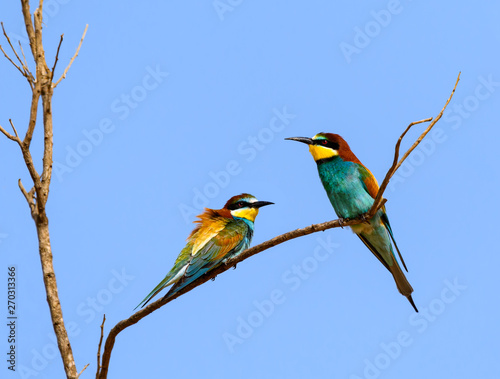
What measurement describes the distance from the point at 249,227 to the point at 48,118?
1879 mm

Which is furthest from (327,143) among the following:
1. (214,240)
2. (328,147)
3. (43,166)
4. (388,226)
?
(43,166)

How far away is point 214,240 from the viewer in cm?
403

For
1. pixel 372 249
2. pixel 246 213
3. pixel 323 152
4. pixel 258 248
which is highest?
pixel 323 152

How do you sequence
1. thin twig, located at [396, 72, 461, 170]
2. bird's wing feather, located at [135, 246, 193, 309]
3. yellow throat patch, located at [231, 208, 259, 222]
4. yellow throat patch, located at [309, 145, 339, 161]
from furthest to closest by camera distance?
yellow throat patch, located at [231, 208, 259, 222] → yellow throat patch, located at [309, 145, 339, 161] → bird's wing feather, located at [135, 246, 193, 309] → thin twig, located at [396, 72, 461, 170]

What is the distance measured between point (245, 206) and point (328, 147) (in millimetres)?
815

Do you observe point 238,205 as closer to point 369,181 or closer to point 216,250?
point 216,250

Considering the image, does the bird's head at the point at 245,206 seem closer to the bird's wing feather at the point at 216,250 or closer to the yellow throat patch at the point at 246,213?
the yellow throat patch at the point at 246,213

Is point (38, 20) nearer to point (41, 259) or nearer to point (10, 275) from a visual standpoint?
point (41, 259)

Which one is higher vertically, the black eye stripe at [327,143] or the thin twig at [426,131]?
the black eye stripe at [327,143]

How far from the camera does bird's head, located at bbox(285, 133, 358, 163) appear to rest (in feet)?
14.0

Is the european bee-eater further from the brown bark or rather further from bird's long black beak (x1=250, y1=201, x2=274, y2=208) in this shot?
the brown bark

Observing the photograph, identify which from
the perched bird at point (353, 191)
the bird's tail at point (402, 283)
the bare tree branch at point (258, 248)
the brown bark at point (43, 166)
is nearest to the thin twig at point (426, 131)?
the bare tree branch at point (258, 248)

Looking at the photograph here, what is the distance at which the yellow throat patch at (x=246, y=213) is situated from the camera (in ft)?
15.1

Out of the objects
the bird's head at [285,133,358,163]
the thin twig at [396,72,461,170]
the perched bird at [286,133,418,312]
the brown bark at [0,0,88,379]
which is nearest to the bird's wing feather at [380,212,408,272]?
the perched bird at [286,133,418,312]
